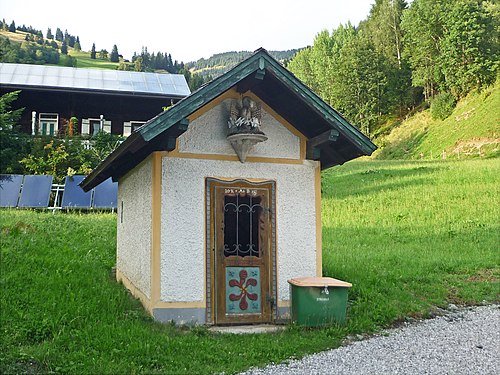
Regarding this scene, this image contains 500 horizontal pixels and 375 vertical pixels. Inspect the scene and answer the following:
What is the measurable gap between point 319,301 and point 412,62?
52867 mm

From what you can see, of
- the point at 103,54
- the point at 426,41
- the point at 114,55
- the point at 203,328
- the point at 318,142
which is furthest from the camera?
the point at 103,54

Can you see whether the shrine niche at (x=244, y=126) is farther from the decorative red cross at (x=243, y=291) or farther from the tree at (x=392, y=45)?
the tree at (x=392, y=45)

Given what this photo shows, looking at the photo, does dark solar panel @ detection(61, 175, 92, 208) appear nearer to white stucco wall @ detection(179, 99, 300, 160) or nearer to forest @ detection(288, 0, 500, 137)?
white stucco wall @ detection(179, 99, 300, 160)

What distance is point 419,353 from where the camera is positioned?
739 cm

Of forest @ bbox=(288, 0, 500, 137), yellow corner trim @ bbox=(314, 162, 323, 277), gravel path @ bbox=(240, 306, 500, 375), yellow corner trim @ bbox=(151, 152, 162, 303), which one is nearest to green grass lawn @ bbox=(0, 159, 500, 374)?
gravel path @ bbox=(240, 306, 500, 375)

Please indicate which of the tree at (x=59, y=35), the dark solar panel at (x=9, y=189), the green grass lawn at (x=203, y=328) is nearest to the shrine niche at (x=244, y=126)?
the green grass lawn at (x=203, y=328)

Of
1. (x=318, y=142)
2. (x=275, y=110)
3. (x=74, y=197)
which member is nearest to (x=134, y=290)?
(x=275, y=110)

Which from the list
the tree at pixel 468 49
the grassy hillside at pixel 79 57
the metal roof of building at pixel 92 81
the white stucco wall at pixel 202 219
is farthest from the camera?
the grassy hillside at pixel 79 57

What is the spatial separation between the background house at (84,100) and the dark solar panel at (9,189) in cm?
868

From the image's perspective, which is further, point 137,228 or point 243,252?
point 137,228

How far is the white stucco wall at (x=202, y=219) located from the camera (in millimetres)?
8273

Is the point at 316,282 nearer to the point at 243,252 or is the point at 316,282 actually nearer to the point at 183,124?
the point at 243,252

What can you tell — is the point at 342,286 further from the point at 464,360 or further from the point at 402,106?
the point at 402,106

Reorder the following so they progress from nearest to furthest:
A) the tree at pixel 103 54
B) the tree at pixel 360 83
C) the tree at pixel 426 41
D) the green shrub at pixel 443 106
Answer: the green shrub at pixel 443 106 < the tree at pixel 426 41 < the tree at pixel 360 83 < the tree at pixel 103 54
